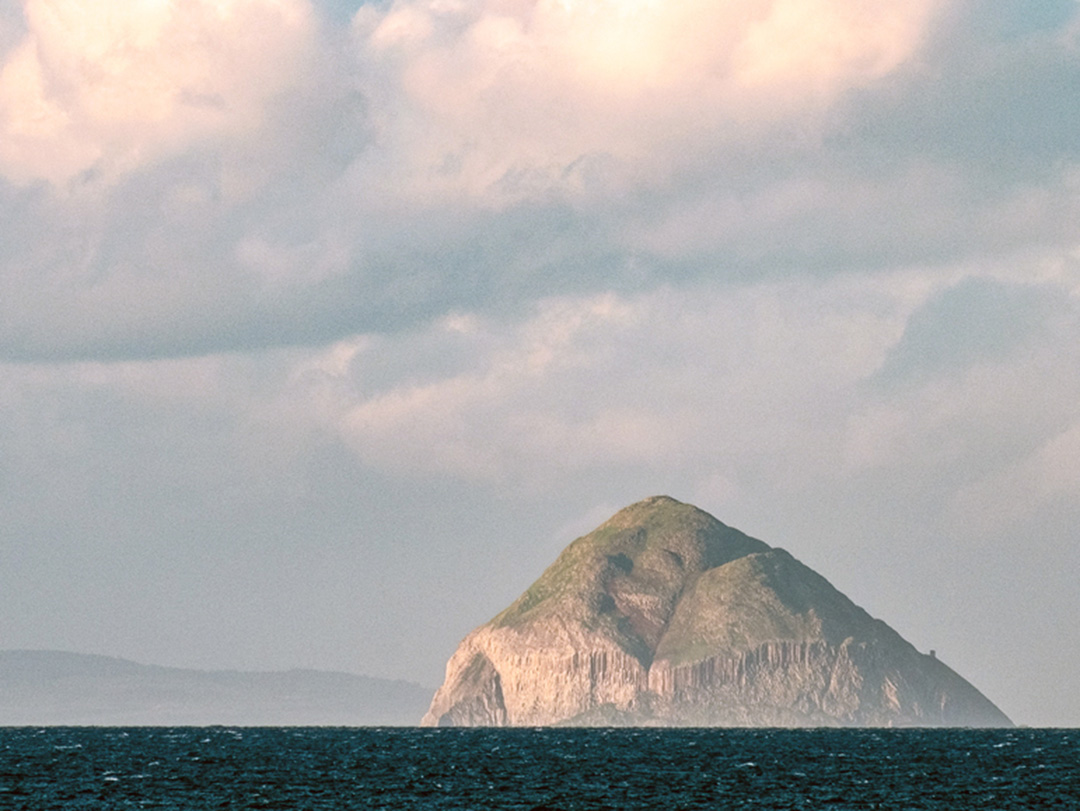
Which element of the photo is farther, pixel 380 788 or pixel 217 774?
pixel 217 774

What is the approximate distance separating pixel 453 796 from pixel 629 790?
17.4m

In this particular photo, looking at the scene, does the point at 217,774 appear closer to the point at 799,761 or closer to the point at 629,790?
the point at 629,790

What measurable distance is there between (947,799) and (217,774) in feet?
243

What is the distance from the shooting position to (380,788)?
139500 mm

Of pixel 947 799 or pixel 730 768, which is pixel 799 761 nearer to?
pixel 730 768

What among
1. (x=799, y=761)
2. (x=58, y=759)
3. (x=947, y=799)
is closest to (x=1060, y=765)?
(x=799, y=761)

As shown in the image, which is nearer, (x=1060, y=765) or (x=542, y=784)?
(x=542, y=784)

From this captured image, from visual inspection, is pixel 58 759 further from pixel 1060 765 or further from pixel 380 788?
pixel 1060 765

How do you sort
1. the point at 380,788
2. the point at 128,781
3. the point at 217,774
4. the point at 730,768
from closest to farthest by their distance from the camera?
the point at 380,788 → the point at 128,781 → the point at 217,774 → the point at 730,768

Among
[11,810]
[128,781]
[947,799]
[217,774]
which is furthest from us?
[217,774]

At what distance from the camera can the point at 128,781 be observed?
149 metres

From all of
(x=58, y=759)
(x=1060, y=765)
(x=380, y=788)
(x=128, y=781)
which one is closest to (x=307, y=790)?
(x=380, y=788)

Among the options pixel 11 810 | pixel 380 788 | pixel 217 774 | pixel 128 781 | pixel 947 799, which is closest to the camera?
pixel 11 810

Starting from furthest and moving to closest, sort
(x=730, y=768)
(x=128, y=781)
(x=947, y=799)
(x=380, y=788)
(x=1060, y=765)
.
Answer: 1. (x=1060, y=765)
2. (x=730, y=768)
3. (x=128, y=781)
4. (x=380, y=788)
5. (x=947, y=799)
